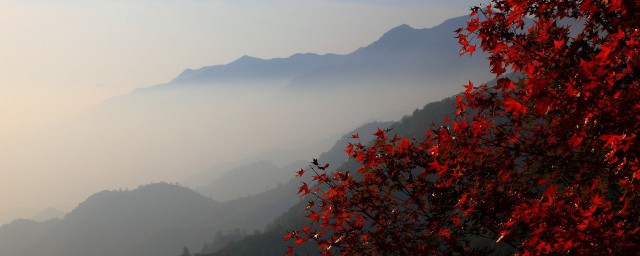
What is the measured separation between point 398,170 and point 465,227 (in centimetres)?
172

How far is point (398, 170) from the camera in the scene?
36.5ft

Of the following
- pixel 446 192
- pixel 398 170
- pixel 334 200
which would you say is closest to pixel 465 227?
pixel 446 192

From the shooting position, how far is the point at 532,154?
848 cm

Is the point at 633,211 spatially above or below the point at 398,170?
below

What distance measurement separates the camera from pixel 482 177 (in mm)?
10141

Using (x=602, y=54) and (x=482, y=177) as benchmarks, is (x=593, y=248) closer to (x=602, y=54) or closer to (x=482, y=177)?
(x=602, y=54)

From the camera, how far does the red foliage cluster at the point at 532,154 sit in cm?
658

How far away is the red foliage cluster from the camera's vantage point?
21.6ft

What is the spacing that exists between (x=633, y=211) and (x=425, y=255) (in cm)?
363

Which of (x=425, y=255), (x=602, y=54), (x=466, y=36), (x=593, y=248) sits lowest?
(x=425, y=255)

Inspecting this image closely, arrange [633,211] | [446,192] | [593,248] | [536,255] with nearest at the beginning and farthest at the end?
[593,248] → [536,255] → [633,211] → [446,192]

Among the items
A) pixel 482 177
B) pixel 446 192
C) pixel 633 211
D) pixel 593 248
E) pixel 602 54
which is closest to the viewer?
pixel 602 54

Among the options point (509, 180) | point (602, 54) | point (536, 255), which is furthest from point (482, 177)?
point (602, 54)

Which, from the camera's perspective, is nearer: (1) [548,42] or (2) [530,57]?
(2) [530,57]
